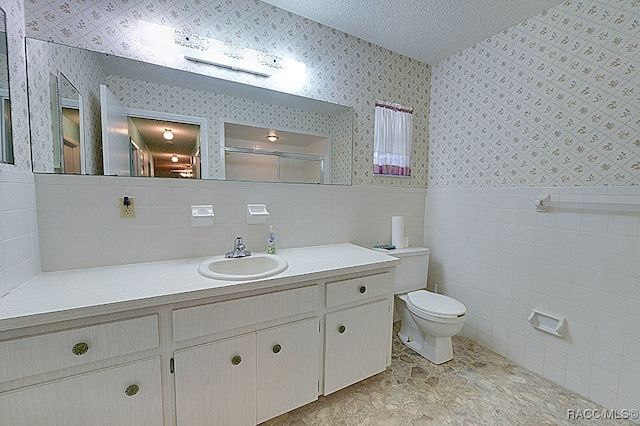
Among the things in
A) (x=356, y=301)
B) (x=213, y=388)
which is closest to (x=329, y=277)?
(x=356, y=301)

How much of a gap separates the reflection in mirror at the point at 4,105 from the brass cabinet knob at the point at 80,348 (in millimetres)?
763

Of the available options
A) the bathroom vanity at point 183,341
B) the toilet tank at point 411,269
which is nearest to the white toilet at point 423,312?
the toilet tank at point 411,269

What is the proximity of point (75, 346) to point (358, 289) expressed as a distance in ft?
4.09

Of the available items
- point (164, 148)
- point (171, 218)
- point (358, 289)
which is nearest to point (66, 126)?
point (164, 148)

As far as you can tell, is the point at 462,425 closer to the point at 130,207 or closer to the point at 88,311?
the point at 88,311

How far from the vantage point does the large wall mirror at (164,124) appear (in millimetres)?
1267

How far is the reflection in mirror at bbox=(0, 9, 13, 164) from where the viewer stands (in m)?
1.00

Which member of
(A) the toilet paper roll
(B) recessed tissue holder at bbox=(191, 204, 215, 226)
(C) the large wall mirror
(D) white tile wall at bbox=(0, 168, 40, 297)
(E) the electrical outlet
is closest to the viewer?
(D) white tile wall at bbox=(0, 168, 40, 297)

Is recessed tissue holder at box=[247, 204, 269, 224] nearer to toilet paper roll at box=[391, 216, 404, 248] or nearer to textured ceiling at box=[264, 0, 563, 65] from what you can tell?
toilet paper roll at box=[391, 216, 404, 248]

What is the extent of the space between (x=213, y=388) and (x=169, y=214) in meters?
0.94

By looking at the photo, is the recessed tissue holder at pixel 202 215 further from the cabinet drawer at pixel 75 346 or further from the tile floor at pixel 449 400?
the tile floor at pixel 449 400

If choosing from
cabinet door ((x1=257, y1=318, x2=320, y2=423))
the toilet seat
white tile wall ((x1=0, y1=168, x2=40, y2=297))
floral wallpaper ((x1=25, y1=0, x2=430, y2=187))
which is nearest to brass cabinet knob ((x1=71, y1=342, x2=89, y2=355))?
white tile wall ((x1=0, y1=168, x2=40, y2=297))

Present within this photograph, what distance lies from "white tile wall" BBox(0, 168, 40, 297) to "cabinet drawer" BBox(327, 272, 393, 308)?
1347 millimetres

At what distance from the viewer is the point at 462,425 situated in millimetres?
1386
